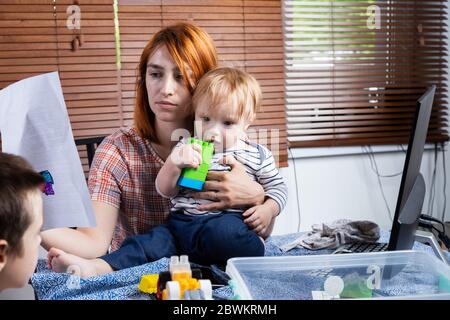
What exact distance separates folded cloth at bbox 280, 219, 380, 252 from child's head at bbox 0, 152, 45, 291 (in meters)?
0.72

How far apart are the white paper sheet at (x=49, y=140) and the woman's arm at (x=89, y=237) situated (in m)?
0.36

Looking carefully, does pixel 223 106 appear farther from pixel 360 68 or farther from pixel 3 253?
pixel 360 68

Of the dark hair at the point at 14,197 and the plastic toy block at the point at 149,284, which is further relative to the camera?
the plastic toy block at the point at 149,284

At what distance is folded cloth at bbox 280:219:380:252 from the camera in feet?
4.05

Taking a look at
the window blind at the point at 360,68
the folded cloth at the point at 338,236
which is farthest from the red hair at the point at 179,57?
the window blind at the point at 360,68

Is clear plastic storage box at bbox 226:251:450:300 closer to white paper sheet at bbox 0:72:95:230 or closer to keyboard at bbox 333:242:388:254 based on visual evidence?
white paper sheet at bbox 0:72:95:230

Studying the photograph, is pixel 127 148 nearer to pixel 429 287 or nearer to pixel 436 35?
pixel 429 287

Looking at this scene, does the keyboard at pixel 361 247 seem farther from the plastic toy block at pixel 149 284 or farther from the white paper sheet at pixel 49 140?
the white paper sheet at pixel 49 140

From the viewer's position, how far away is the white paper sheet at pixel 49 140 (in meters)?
0.64

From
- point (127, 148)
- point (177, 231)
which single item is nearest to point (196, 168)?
point (177, 231)

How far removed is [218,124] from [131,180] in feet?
0.92

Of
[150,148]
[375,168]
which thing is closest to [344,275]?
[150,148]

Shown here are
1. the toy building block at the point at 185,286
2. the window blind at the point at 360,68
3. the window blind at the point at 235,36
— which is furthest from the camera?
the window blind at the point at 360,68
